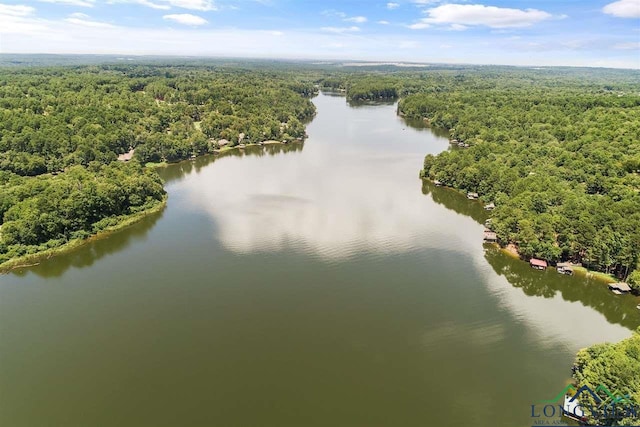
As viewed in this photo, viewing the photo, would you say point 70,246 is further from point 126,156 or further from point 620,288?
point 620,288

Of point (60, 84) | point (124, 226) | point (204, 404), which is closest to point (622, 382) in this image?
point (204, 404)

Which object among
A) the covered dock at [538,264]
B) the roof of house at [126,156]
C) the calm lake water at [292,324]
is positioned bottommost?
the calm lake water at [292,324]

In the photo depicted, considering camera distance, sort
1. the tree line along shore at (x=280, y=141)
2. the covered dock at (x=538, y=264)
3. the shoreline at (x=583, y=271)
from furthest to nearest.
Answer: the tree line along shore at (x=280, y=141) < the covered dock at (x=538, y=264) < the shoreline at (x=583, y=271)

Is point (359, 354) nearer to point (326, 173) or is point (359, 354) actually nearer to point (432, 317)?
point (432, 317)

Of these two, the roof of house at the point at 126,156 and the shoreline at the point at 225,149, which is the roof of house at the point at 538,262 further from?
the roof of house at the point at 126,156

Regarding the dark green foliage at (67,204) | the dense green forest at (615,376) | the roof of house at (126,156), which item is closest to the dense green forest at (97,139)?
the dark green foliage at (67,204)

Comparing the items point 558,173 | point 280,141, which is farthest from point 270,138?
point 558,173

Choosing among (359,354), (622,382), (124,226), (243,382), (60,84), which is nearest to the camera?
(622,382)
